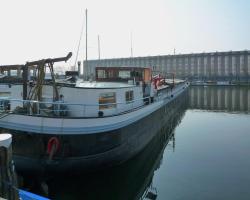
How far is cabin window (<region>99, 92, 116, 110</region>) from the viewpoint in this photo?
15.0m

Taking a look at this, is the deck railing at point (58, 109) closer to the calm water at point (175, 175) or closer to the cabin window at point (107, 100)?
the cabin window at point (107, 100)

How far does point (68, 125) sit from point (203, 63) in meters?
144

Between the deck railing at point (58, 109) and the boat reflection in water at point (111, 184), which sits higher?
the deck railing at point (58, 109)

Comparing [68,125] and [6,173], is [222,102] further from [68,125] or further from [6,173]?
[6,173]

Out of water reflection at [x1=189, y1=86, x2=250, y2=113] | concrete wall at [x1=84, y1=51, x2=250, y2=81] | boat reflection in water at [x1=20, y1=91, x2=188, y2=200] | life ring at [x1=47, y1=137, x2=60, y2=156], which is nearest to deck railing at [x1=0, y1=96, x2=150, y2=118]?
life ring at [x1=47, y1=137, x2=60, y2=156]

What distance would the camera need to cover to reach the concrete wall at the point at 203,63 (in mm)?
144250

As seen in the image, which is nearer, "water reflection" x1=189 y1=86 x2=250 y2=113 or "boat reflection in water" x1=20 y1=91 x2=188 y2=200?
"boat reflection in water" x1=20 y1=91 x2=188 y2=200

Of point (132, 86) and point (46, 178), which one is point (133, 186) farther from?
point (132, 86)

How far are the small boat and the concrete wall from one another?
126206 millimetres

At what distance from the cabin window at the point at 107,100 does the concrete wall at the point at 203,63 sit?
126089mm

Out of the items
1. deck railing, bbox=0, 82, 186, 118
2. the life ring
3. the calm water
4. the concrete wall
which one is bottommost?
the calm water

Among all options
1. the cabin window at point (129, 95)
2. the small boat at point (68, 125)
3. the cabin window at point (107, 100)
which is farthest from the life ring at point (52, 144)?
the cabin window at point (129, 95)

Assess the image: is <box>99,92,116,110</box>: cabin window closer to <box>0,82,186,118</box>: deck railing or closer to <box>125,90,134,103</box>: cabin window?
<box>0,82,186,118</box>: deck railing

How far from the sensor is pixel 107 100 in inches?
608
